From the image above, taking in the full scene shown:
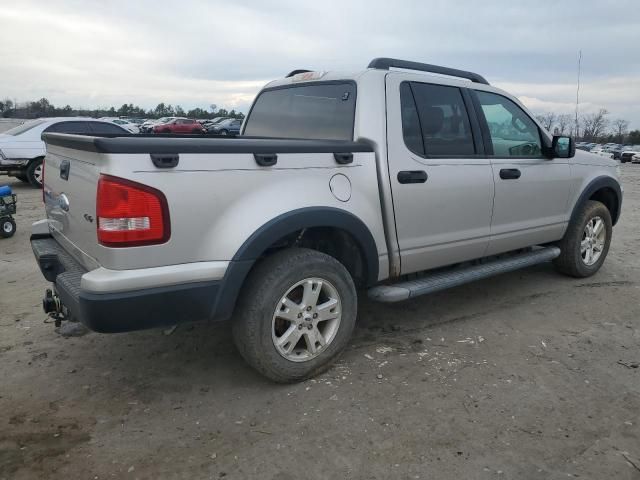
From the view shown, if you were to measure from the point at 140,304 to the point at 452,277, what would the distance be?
2350 millimetres

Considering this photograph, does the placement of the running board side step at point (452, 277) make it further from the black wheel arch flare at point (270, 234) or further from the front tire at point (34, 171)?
the front tire at point (34, 171)

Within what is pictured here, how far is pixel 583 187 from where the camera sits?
513cm

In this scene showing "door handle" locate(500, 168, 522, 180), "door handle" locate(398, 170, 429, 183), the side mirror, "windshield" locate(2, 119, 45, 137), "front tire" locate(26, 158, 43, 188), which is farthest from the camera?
"front tire" locate(26, 158, 43, 188)

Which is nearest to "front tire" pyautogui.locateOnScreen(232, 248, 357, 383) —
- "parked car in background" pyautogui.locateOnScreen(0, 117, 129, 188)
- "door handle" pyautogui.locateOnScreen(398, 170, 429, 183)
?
"door handle" pyautogui.locateOnScreen(398, 170, 429, 183)

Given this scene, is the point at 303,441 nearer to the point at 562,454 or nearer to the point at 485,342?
the point at 562,454

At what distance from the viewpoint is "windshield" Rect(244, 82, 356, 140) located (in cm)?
376

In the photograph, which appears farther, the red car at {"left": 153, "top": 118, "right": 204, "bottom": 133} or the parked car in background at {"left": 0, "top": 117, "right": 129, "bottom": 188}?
the red car at {"left": 153, "top": 118, "right": 204, "bottom": 133}

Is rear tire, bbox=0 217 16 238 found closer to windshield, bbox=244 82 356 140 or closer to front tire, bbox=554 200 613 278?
windshield, bbox=244 82 356 140

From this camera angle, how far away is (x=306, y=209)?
3.10 meters

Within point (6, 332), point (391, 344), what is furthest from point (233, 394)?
point (6, 332)

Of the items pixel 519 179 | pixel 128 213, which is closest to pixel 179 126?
pixel 519 179

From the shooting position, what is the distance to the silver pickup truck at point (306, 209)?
8.61 feet

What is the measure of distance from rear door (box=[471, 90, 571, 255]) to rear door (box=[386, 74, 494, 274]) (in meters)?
0.15

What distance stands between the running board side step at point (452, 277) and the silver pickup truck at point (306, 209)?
0.02 meters
